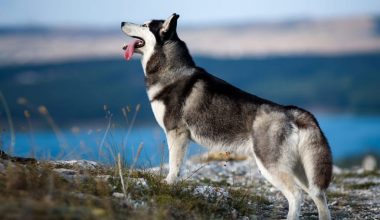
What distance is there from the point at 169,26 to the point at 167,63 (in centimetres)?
63

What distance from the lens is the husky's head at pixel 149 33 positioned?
10.9 meters

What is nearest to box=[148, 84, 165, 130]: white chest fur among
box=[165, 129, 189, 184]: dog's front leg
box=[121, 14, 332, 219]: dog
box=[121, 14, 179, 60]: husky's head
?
box=[121, 14, 332, 219]: dog

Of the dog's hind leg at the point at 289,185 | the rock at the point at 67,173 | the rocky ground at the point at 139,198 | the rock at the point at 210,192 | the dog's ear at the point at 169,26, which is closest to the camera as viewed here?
the rocky ground at the point at 139,198

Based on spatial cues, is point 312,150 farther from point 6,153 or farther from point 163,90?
point 6,153

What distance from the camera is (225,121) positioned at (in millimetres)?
10062

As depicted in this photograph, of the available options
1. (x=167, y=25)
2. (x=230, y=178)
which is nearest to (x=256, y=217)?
(x=167, y=25)

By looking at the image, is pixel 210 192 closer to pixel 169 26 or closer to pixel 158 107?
pixel 158 107

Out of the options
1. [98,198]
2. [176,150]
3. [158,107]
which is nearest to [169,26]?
[158,107]

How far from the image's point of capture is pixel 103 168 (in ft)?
33.0

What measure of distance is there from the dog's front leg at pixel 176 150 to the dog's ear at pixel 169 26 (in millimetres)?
1808

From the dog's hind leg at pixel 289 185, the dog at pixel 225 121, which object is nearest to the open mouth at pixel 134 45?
the dog at pixel 225 121

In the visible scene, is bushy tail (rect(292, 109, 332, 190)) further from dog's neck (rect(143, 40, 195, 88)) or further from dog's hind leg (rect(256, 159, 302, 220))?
dog's neck (rect(143, 40, 195, 88))

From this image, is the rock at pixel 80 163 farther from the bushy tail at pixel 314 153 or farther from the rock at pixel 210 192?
the bushy tail at pixel 314 153

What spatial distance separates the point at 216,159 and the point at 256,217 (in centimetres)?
1130
